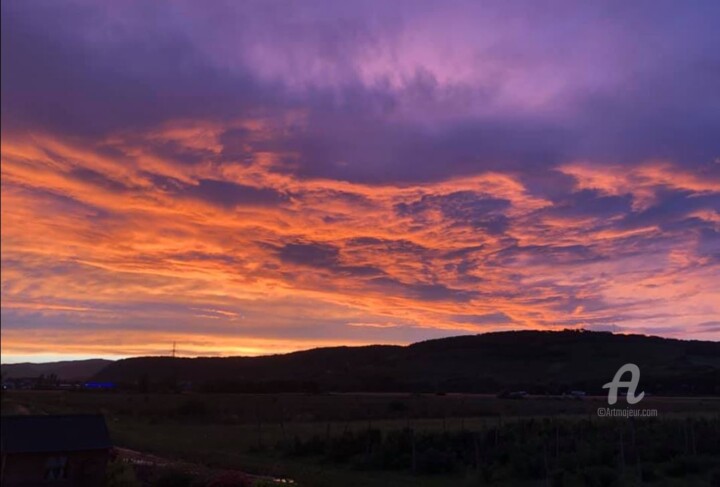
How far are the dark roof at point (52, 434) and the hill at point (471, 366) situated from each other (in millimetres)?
45438

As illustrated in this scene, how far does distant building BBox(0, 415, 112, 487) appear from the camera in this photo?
76.8ft

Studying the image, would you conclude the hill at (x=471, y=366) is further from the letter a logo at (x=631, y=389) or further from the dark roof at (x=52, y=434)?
the dark roof at (x=52, y=434)

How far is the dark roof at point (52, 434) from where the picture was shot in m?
23.6

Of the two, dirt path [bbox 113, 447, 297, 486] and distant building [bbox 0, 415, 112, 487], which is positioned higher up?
distant building [bbox 0, 415, 112, 487]

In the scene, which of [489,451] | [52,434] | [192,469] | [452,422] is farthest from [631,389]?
[52,434]

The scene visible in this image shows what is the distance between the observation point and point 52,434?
81.1 ft

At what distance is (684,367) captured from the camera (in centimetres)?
6575

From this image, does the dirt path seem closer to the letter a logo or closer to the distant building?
the distant building

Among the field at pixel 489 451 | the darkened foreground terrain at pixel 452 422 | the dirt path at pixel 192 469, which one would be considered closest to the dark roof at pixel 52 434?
the darkened foreground terrain at pixel 452 422

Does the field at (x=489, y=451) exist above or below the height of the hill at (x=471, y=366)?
below

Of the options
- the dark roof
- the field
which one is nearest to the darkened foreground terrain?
the field

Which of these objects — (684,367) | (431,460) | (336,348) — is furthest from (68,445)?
(336,348)

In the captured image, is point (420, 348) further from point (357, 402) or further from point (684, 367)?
point (684, 367)

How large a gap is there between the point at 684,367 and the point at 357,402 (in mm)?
34719
